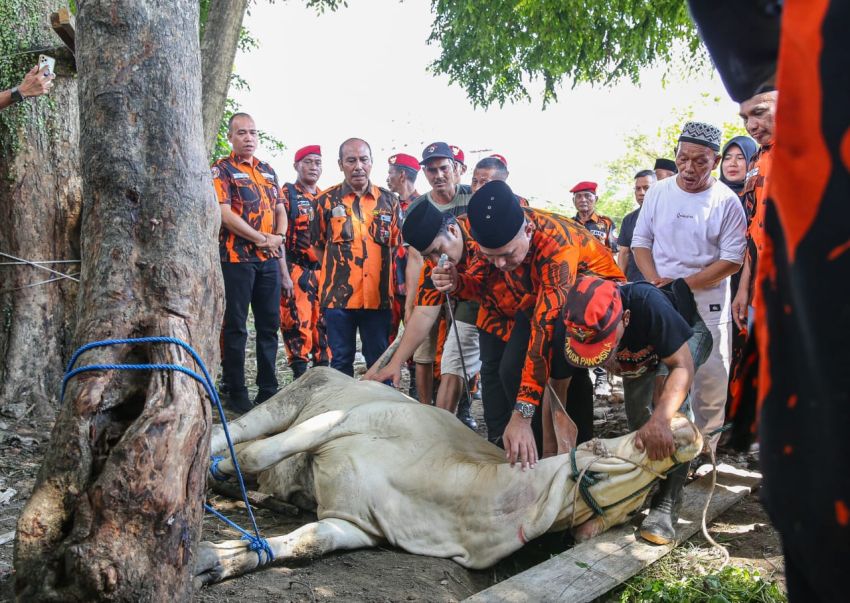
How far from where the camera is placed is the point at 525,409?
12.9 feet

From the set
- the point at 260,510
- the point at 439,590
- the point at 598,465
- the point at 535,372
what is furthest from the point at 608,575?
the point at 260,510

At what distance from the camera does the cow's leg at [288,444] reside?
4117 millimetres

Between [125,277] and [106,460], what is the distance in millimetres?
623

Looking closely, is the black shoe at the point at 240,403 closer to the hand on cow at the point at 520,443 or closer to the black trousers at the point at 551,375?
the black trousers at the point at 551,375

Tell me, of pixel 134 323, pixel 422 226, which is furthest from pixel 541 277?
pixel 134 323

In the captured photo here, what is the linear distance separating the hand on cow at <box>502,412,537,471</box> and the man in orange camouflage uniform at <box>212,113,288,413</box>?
277cm

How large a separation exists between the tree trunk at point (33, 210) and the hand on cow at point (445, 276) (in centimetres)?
233

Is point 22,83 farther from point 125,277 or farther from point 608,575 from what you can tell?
point 608,575

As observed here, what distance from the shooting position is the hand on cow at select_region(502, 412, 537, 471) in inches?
147

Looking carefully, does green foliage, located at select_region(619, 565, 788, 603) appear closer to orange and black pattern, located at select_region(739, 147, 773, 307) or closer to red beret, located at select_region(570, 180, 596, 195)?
orange and black pattern, located at select_region(739, 147, 773, 307)

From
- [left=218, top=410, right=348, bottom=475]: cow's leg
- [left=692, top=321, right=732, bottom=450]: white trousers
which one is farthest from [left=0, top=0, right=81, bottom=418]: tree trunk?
[left=692, top=321, right=732, bottom=450]: white trousers

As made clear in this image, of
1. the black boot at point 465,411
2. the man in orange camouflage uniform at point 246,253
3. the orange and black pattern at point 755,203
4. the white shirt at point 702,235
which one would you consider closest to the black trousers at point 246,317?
the man in orange camouflage uniform at point 246,253

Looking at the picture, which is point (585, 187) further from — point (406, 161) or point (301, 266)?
point (301, 266)

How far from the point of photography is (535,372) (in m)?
4.00
